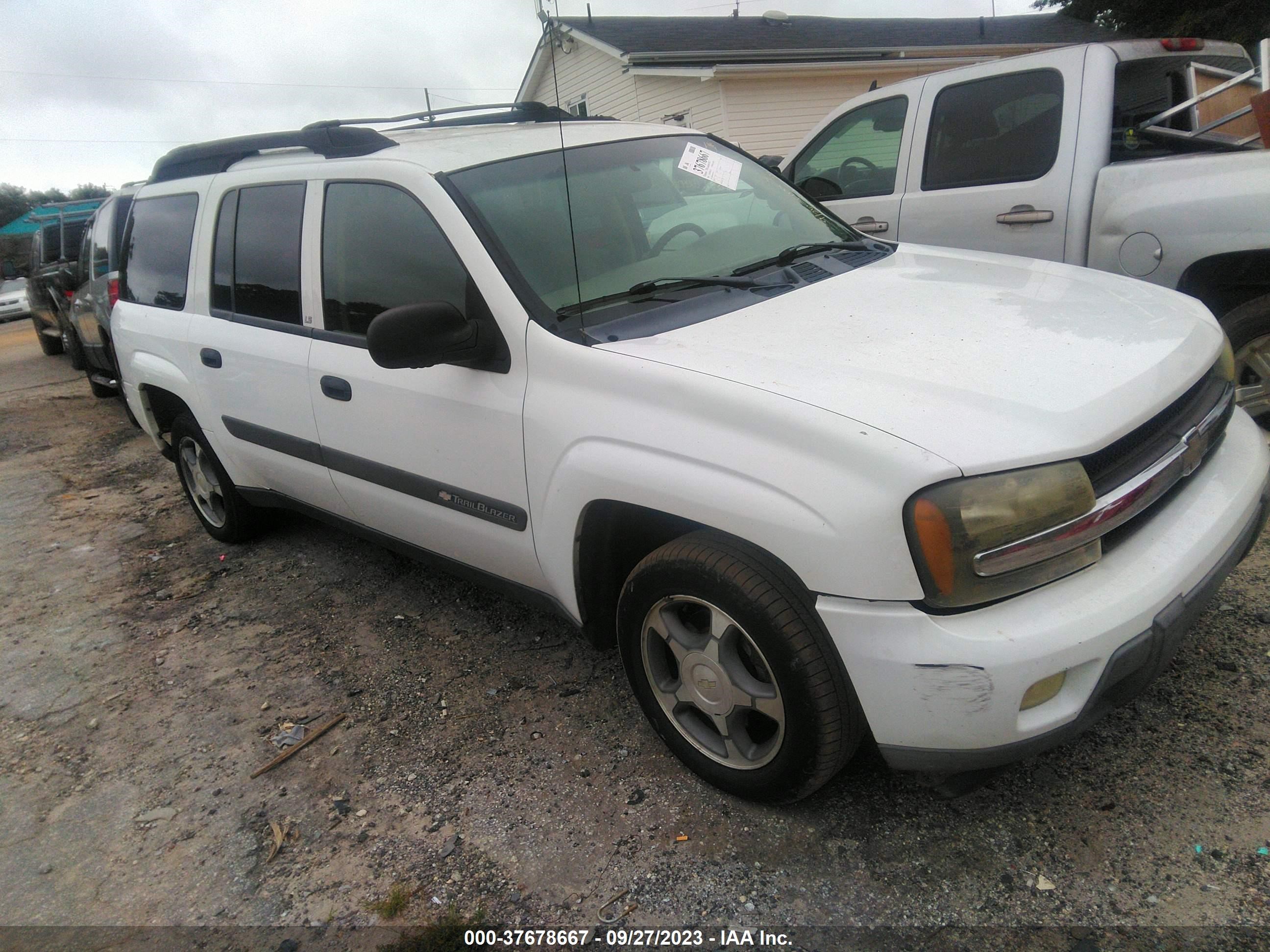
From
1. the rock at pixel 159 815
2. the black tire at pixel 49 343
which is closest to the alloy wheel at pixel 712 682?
the rock at pixel 159 815

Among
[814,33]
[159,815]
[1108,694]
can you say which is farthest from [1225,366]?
[814,33]

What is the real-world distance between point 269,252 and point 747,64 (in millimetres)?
13759

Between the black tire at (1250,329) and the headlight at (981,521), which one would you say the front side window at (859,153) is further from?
the headlight at (981,521)

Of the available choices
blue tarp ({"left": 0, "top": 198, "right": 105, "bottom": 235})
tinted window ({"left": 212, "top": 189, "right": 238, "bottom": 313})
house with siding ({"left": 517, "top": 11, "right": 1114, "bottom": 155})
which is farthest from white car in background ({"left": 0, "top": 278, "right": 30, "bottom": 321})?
tinted window ({"left": 212, "top": 189, "right": 238, "bottom": 313})

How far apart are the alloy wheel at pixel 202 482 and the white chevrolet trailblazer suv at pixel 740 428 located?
89 cm

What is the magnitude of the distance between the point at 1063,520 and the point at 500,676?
201 centimetres

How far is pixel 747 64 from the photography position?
15.3 metres

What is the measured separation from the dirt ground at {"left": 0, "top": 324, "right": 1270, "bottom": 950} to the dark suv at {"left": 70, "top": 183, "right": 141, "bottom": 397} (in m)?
5.07

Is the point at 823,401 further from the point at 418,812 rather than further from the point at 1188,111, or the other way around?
the point at 1188,111

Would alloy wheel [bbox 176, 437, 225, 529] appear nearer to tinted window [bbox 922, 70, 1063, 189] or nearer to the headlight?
the headlight

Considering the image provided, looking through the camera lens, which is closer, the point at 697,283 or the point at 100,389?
the point at 697,283

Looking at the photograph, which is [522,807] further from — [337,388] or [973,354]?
[973,354]

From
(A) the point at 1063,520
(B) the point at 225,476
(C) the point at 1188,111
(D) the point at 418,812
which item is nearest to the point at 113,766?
(D) the point at 418,812

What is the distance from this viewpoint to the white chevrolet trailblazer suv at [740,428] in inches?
72.2
